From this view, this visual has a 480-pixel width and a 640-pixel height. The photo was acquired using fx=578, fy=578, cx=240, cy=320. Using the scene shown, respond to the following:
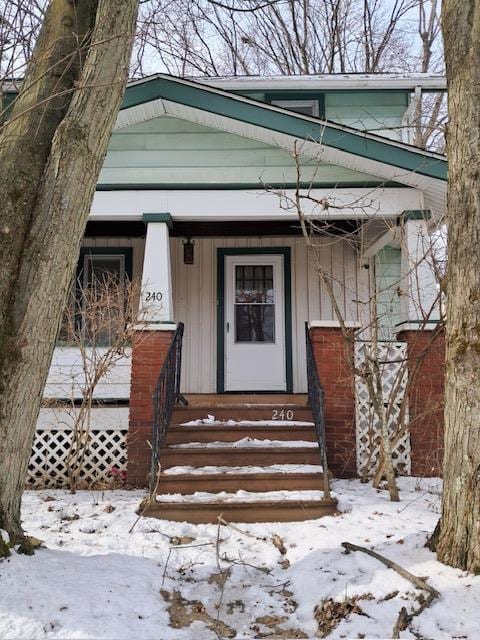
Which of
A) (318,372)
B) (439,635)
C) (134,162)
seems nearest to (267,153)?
(134,162)

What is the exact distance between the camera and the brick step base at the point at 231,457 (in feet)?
19.6

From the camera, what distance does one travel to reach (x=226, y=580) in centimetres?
408

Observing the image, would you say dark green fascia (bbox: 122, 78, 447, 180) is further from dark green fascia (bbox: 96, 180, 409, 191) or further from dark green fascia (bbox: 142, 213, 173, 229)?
dark green fascia (bbox: 142, 213, 173, 229)

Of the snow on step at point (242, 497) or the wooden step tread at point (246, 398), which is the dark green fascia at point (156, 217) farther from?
the snow on step at point (242, 497)

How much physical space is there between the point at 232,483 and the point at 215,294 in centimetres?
407

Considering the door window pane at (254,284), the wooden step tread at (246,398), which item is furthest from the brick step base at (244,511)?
the door window pane at (254,284)

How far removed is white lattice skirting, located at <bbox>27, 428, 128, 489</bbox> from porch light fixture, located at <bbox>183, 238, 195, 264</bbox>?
3.13 meters

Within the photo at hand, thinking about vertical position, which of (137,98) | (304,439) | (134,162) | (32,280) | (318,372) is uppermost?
(137,98)

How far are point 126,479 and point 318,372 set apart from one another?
8.30 ft

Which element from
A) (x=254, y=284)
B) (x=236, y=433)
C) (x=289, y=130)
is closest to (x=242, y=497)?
(x=236, y=433)

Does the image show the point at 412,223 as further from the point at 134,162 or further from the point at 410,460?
the point at 134,162

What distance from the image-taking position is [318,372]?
6816 mm

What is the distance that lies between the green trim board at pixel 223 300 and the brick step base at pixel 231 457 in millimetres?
2687

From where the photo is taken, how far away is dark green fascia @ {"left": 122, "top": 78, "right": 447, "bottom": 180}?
7.13 m
